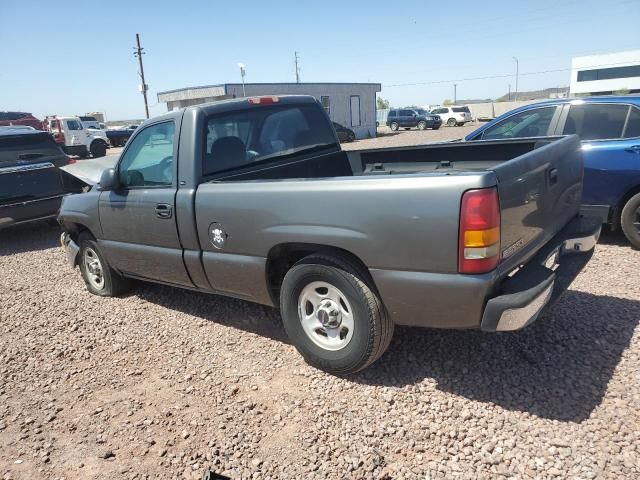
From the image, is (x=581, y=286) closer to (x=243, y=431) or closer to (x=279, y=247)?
(x=279, y=247)

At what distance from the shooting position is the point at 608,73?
2670 inches

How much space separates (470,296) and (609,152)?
390 centimetres

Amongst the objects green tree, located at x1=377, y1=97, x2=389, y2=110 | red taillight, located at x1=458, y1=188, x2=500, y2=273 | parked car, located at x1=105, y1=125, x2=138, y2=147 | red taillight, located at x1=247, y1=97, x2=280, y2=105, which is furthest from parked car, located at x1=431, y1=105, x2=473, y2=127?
green tree, located at x1=377, y1=97, x2=389, y2=110

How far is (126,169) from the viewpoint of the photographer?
4.43 meters

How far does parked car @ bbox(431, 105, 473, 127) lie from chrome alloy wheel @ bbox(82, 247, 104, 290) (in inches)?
1478

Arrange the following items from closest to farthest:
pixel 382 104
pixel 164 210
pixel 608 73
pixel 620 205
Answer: pixel 164 210
pixel 620 205
pixel 608 73
pixel 382 104

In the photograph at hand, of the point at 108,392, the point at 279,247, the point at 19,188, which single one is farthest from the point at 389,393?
the point at 19,188

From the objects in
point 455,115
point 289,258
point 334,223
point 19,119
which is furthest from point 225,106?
point 455,115

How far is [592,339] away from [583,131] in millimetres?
3159

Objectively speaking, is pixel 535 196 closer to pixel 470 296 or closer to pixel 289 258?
pixel 470 296

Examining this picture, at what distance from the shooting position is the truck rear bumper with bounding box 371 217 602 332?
8.35 feet

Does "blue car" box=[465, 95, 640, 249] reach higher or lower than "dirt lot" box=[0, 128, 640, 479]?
higher

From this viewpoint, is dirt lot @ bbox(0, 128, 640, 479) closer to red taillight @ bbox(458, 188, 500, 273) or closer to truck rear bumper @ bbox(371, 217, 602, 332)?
truck rear bumper @ bbox(371, 217, 602, 332)

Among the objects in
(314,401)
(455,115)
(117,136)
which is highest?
(455,115)
